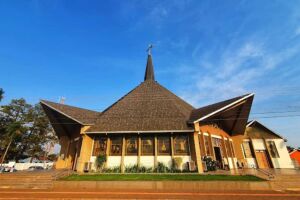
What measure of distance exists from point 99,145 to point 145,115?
17.7 feet

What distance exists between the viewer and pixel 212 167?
1492 cm

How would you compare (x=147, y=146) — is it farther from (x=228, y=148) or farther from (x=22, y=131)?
(x=22, y=131)

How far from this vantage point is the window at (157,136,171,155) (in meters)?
15.6

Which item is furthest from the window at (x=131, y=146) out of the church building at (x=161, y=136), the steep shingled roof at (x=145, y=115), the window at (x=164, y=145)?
the window at (x=164, y=145)

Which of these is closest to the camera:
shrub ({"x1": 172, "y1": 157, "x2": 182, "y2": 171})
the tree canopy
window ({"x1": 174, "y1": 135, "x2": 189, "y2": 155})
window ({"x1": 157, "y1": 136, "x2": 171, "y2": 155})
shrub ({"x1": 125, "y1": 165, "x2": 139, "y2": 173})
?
shrub ({"x1": 172, "y1": 157, "x2": 182, "y2": 171})

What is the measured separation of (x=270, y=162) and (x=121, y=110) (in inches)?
792

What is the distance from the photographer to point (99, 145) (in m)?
16.8

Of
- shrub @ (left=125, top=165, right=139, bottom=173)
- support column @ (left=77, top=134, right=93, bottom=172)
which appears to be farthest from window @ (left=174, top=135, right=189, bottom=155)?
support column @ (left=77, top=134, right=93, bottom=172)

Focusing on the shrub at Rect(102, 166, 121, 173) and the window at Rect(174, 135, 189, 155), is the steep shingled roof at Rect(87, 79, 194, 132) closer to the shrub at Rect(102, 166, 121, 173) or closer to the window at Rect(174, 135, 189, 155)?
the window at Rect(174, 135, 189, 155)

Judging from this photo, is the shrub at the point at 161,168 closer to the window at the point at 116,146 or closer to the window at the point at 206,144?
the window at the point at 116,146

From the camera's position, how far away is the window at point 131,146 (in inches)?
630

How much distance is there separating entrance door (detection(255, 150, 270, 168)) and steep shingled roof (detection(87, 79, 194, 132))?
1198 cm

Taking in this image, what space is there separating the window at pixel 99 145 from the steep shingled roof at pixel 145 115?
3.60 feet

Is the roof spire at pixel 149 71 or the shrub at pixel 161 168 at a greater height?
the roof spire at pixel 149 71
